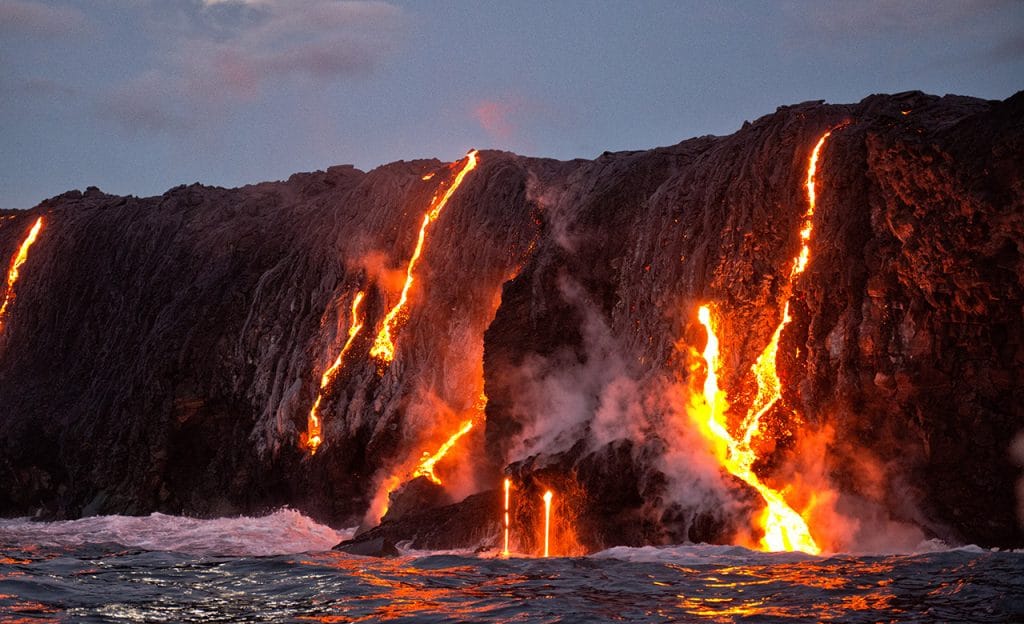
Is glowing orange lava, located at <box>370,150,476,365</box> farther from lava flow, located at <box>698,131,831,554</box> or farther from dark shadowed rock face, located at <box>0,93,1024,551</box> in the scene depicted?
lava flow, located at <box>698,131,831,554</box>

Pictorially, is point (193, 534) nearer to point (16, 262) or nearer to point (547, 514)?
point (547, 514)

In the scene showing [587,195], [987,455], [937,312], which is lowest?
[987,455]

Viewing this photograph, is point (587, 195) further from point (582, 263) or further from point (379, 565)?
point (379, 565)

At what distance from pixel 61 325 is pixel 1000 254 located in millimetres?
29221

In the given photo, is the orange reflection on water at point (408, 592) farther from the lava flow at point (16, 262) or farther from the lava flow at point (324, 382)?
the lava flow at point (16, 262)

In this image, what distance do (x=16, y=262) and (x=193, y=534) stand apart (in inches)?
770

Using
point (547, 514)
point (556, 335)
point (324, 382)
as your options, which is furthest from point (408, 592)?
point (324, 382)

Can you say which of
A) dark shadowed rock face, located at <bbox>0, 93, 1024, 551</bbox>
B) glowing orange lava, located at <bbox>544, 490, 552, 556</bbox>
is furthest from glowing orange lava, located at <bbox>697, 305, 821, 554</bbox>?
glowing orange lava, located at <bbox>544, 490, 552, 556</bbox>

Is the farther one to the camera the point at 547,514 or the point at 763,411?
the point at 547,514

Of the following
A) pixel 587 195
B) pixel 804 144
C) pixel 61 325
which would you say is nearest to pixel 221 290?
pixel 61 325

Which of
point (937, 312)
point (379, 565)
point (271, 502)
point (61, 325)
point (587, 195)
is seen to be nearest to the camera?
point (379, 565)

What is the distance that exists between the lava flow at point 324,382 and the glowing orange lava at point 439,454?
3.78m

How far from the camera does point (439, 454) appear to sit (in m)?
22.0

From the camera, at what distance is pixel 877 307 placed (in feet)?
50.6
